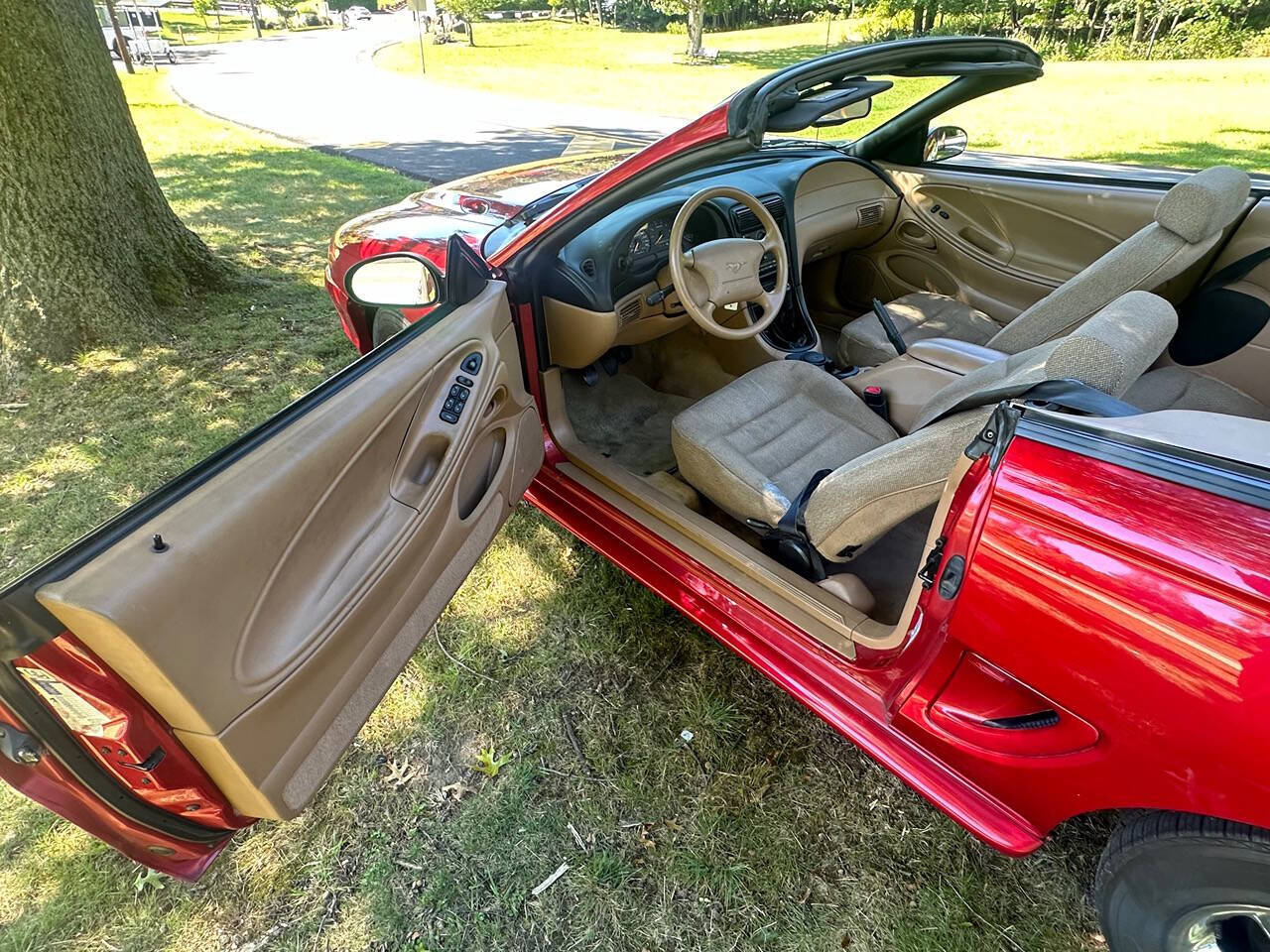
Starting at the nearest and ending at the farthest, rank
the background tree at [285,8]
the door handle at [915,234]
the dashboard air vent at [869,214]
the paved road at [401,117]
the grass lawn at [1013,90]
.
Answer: the dashboard air vent at [869,214]
the door handle at [915,234]
the grass lawn at [1013,90]
the paved road at [401,117]
the background tree at [285,8]

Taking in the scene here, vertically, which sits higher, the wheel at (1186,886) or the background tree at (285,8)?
the background tree at (285,8)

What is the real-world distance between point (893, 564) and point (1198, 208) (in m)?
1.28

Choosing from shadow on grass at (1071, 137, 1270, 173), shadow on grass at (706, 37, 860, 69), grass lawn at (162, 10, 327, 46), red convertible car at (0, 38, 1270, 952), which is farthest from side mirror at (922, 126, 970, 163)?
grass lawn at (162, 10, 327, 46)

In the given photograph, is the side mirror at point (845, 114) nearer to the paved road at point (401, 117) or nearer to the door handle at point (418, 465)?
the door handle at point (418, 465)

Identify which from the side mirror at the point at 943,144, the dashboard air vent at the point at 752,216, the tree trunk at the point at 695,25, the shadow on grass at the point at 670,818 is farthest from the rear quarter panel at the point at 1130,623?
the tree trunk at the point at 695,25

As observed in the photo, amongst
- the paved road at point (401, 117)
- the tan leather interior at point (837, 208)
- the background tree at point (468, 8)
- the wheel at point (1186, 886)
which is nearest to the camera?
the wheel at point (1186, 886)

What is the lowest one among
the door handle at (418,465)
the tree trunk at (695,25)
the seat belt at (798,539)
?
the seat belt at (798,539)

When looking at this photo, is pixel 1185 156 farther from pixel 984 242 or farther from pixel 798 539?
pixel 798 539

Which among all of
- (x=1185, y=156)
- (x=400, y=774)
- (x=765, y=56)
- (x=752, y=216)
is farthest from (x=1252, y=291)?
(x=765, y=56)

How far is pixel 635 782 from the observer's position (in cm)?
201

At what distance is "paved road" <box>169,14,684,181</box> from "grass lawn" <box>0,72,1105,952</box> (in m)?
2.72

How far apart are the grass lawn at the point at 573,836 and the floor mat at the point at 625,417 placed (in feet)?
1.53

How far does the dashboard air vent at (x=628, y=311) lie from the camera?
2.57 m

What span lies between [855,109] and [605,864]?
6.89 feet
